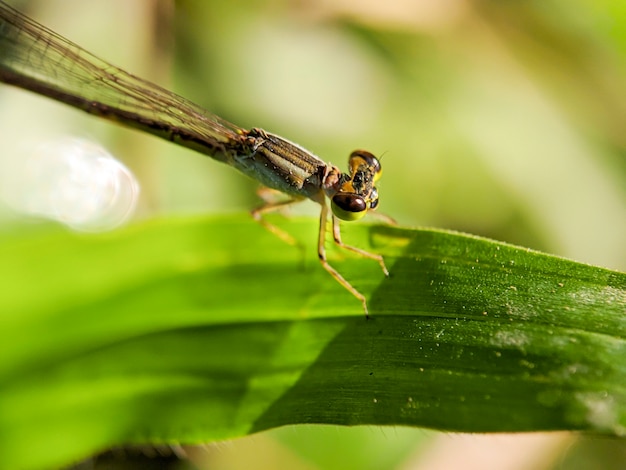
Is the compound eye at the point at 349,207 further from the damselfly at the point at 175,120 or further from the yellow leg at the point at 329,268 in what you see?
the yellow leg at the point at 329,268

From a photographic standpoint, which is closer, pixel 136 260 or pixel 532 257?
pixel 532 257

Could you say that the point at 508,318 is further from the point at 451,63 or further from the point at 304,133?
the point at 451,63

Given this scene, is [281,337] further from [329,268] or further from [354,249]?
[354,249]

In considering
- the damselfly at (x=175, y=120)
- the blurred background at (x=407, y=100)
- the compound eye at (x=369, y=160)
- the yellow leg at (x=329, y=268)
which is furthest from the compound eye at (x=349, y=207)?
the blurred background at (x=407, y=100)

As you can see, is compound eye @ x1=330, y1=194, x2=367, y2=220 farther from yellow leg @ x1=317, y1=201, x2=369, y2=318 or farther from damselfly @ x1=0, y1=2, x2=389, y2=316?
yellow leg @ x1=317, y1=201, x2=369, y2=318

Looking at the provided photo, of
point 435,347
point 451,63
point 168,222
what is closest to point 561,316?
point 435,347

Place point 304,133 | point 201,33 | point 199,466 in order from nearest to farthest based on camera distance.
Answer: point 199,466 < point 304,133 < point 201,33

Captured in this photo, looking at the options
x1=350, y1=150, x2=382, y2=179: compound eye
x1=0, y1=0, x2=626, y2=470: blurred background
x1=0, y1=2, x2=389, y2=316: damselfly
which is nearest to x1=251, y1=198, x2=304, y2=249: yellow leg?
x1=0, y1=2, x2=389, y2=316: damselfly

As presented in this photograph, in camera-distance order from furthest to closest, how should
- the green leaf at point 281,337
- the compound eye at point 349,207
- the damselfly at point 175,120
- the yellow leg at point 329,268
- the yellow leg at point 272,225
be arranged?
the damselfly at point 175,120 → the compound eye at point 349,207 → the yellow leg at point 272,225 → the yellow leg at point 329,268 → the green leaf at point 281,337
